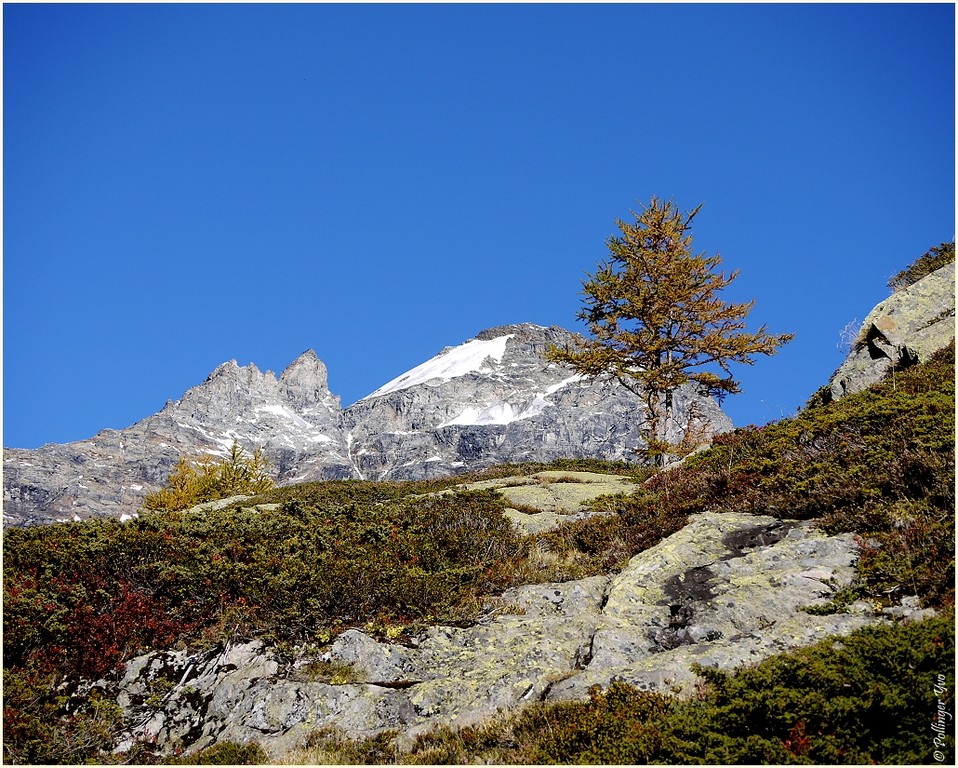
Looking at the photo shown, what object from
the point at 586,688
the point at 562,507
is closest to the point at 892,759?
the point at 586,688

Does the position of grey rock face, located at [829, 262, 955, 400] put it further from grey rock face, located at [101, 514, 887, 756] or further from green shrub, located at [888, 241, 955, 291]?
grey rock face, located at [101, 514, 887, 756]

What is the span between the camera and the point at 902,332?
20.3 meters

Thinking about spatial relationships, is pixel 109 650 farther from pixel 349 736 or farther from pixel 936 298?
pixel 936 298

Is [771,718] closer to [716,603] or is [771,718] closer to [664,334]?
[716,603]

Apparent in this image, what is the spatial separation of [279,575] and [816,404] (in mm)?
Answer: 14796

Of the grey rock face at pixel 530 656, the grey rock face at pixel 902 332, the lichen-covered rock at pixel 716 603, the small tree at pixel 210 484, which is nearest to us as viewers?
the lichen-covered rock at pixel 716 603

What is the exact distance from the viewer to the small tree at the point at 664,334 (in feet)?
87.8

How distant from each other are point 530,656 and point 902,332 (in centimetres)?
1608

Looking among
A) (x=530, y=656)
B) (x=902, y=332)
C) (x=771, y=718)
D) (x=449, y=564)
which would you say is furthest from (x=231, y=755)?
(x=902, y=332)

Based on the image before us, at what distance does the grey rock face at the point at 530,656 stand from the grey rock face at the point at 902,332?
407 inches

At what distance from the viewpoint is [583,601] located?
37.0 ft

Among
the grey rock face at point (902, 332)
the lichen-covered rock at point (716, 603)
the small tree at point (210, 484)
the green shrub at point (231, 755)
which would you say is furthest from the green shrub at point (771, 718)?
the small tree at point (210, 484)

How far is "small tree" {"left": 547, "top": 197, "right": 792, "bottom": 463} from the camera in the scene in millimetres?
26750

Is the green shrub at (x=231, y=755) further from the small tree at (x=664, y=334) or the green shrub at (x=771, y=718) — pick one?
the small tree at (x=664, y=334)
